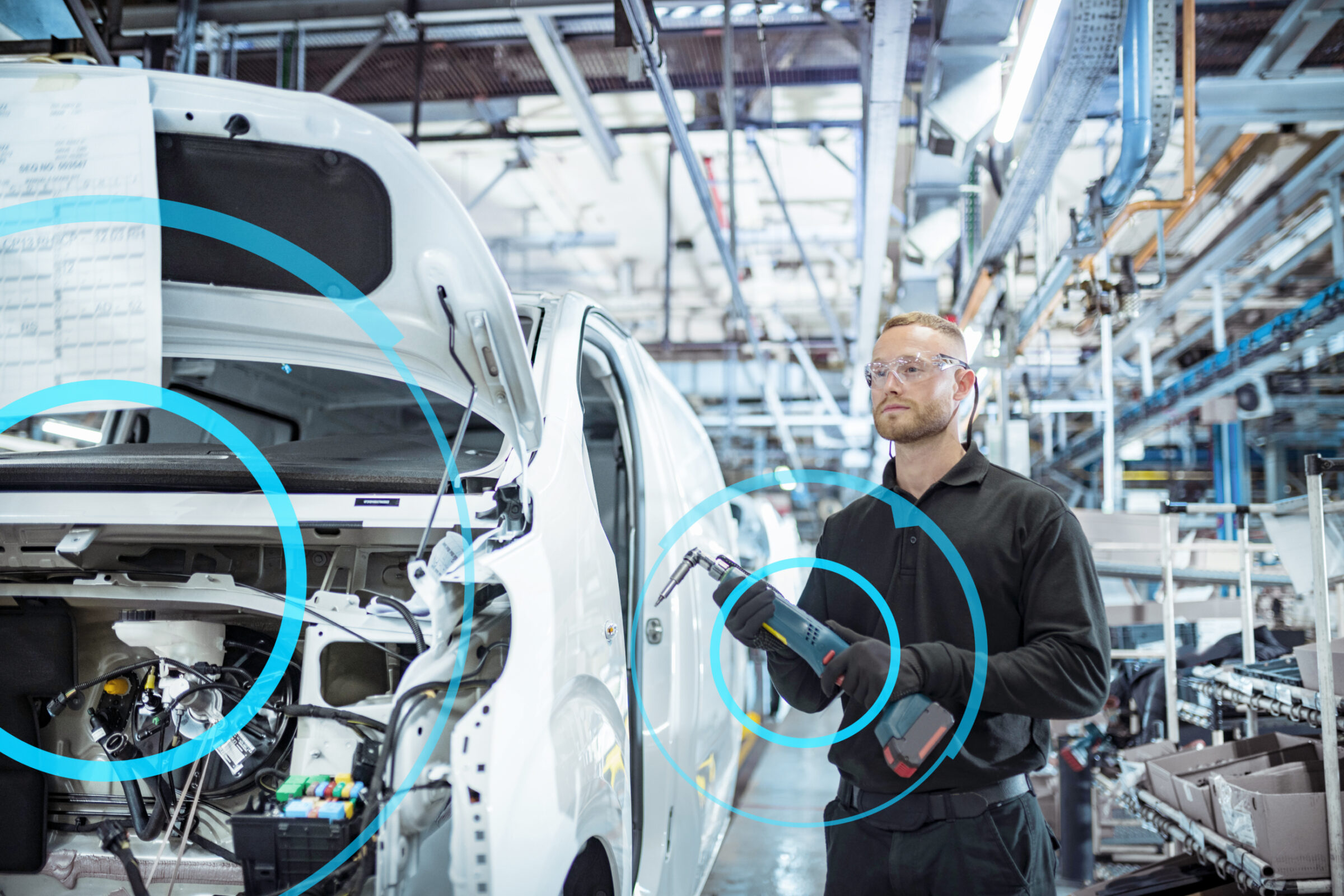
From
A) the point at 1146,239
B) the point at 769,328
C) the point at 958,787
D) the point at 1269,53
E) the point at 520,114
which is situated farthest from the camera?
the point at 769,328

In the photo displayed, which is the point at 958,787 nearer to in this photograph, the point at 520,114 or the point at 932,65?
the point at 932,65

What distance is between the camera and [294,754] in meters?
1.97

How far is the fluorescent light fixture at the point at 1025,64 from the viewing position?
2.65m

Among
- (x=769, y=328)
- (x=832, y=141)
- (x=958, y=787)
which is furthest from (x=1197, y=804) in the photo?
(x=769, y=328)

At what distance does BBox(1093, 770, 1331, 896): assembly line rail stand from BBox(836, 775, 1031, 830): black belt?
48.6 inches

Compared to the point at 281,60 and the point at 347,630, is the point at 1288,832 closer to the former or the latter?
the point at 347,630

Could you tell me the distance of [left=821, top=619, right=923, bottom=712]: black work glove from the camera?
1652 millimetres

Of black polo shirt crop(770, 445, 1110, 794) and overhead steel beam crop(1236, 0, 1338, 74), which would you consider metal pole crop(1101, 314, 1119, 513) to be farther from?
black polo shirt crop(770, 445, 1110, 794)

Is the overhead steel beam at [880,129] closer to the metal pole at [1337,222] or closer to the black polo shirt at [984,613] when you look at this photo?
the black polo shirt at [984,613]

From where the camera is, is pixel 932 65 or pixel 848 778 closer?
pixel 848 778

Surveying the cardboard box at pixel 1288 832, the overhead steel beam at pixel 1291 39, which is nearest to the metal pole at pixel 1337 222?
the overhead steel beam at pixel 1291 39

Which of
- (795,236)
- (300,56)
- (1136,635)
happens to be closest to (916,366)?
(300,56)

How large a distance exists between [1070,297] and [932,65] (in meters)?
2.48

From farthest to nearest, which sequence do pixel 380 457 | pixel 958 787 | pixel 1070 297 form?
1. pixel 1070 297
2. pixel 380 457
3. pixel 958 787
